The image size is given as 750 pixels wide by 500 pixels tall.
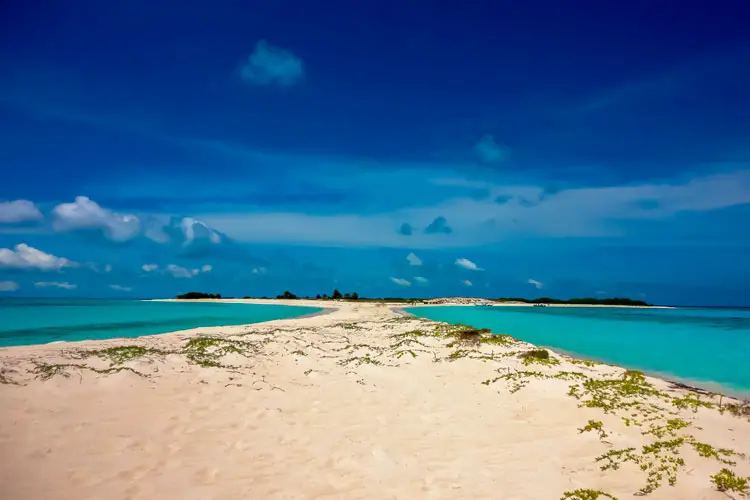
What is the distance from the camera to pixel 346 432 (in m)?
9.51

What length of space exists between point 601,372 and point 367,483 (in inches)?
447

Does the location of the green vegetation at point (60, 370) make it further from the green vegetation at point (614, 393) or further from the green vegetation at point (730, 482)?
the green vegetation at point (730, 482)

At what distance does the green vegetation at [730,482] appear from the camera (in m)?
6.66

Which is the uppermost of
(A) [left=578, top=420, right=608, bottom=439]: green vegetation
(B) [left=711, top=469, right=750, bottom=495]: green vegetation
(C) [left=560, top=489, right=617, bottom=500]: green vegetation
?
(A) [left=578, top=420, right=608, bottom=439]: green vegetation

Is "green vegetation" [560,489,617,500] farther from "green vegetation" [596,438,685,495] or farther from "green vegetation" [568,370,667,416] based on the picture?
"green vegetation" [568,370,667,416]

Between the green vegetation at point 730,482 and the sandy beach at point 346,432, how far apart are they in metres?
0.11

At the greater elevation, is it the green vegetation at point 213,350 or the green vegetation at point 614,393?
the green vegetation at point 213,350

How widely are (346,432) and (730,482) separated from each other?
6466 millimetres

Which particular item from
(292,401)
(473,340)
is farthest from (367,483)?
(473,340)

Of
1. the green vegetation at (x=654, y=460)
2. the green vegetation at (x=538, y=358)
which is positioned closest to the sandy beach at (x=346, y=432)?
the green vegetation at (x=654, y=460)

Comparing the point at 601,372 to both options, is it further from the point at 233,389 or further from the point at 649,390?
the point at 233,389

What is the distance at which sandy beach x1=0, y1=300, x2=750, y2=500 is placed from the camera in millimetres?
7055

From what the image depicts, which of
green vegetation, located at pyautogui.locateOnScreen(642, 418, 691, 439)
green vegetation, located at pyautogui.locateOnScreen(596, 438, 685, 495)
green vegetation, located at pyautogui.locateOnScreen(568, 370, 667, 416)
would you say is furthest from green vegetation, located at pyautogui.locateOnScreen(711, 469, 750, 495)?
green vegetation, located at pyautogui.locateOnScreen(568, 370, 667, 416)

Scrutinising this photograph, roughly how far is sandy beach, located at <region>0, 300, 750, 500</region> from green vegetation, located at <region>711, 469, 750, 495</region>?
0.11m
